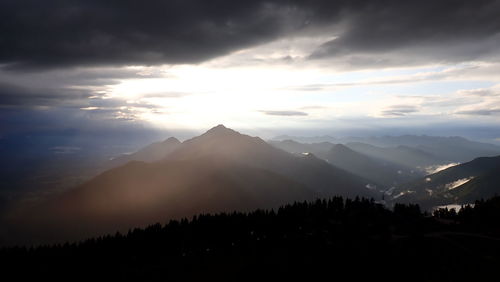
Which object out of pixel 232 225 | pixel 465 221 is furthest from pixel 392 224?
pixel 232 225

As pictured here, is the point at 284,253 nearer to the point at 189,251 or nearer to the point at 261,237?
the point at 261,237

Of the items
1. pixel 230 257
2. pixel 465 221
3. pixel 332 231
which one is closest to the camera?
pixel 230 257

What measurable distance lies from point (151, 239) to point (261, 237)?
58158 mm

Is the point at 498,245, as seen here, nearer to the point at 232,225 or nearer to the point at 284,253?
the point at 284,253

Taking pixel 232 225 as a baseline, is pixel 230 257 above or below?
below

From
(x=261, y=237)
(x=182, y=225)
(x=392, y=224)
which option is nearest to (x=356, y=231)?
(x=392, y=224)

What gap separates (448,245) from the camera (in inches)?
5645

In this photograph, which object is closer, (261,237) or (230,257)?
(230,257)

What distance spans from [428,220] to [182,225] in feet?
462

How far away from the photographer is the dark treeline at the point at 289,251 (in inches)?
5022

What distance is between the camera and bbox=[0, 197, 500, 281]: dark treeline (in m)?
128

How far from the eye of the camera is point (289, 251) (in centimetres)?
14925

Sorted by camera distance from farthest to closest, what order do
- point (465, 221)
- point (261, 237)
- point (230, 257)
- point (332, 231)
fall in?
1. point (465, 221)
2. point (261, 237)
3. point (332, 231)
4. point (230, 257)

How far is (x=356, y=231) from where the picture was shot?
525 ft
